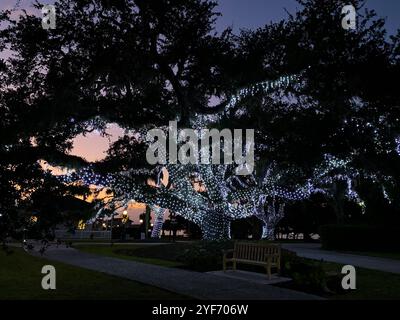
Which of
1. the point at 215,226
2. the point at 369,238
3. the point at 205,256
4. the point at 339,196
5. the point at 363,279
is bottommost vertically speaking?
the point at 363,279

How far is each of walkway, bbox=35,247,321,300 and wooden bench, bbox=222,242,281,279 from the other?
3.67 ft

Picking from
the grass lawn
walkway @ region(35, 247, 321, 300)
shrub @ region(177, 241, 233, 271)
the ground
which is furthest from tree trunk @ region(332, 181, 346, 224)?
the grass lawn

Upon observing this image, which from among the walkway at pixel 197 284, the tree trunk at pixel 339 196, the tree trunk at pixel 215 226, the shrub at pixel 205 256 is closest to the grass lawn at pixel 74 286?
the walkway at pixel 197 284

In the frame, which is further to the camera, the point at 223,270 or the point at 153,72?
the point at 153,72

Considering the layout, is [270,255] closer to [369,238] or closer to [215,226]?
[215,226]

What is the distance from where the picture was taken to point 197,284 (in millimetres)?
11234

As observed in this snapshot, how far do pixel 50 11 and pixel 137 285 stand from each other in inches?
342

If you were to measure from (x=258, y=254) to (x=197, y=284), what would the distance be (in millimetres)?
2762

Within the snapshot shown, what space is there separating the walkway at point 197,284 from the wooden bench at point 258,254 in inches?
44.0

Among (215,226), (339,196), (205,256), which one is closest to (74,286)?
(205,256)
